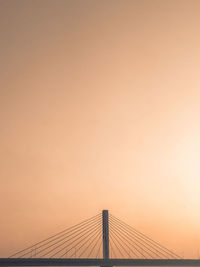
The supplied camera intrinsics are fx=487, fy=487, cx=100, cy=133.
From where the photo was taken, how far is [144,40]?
7.92m

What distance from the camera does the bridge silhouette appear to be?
7.42 meters

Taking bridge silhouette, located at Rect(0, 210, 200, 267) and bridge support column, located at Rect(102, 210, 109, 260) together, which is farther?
bridge support column, located at Rect(102, 210, 109, 260)

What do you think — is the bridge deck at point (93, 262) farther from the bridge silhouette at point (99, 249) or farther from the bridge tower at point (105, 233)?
the bridge tower at point (105, 233)

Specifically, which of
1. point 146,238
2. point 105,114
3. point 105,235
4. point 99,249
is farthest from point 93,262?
point 105,114

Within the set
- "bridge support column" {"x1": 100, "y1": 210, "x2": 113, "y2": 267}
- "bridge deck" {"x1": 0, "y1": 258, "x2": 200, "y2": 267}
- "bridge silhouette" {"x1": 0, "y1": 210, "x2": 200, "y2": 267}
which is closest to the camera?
"bridge deck" {"x1": 0, "y1": 258, "x2": 200, "y2": 267}

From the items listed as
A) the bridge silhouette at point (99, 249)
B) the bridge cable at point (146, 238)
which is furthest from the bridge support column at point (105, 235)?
the bridge cable at point (146, 238)

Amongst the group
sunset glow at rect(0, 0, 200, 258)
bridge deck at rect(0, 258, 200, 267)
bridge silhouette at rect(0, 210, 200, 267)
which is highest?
sunset glow at rect(0, 0, 200, 258)

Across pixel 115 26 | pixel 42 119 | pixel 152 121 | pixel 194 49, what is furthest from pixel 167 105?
pixel 42 119

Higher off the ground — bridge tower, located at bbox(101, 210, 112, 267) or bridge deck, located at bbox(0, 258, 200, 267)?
bridge tower, located at bbox(101, 210, 112, 267)

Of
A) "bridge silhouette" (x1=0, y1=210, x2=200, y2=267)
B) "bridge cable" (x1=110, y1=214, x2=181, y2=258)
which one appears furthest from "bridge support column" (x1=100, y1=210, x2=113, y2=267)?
"bridge cable" (x1=110, y1=214, x2=181, y2=258)

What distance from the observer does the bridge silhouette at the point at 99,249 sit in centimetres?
742

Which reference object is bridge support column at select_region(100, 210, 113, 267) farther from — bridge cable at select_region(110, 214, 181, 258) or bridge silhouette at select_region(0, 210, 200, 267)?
bridge cable at select_region(110, 214, 181, 258)

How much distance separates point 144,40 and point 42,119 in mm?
2096

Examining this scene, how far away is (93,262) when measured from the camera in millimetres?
7449
